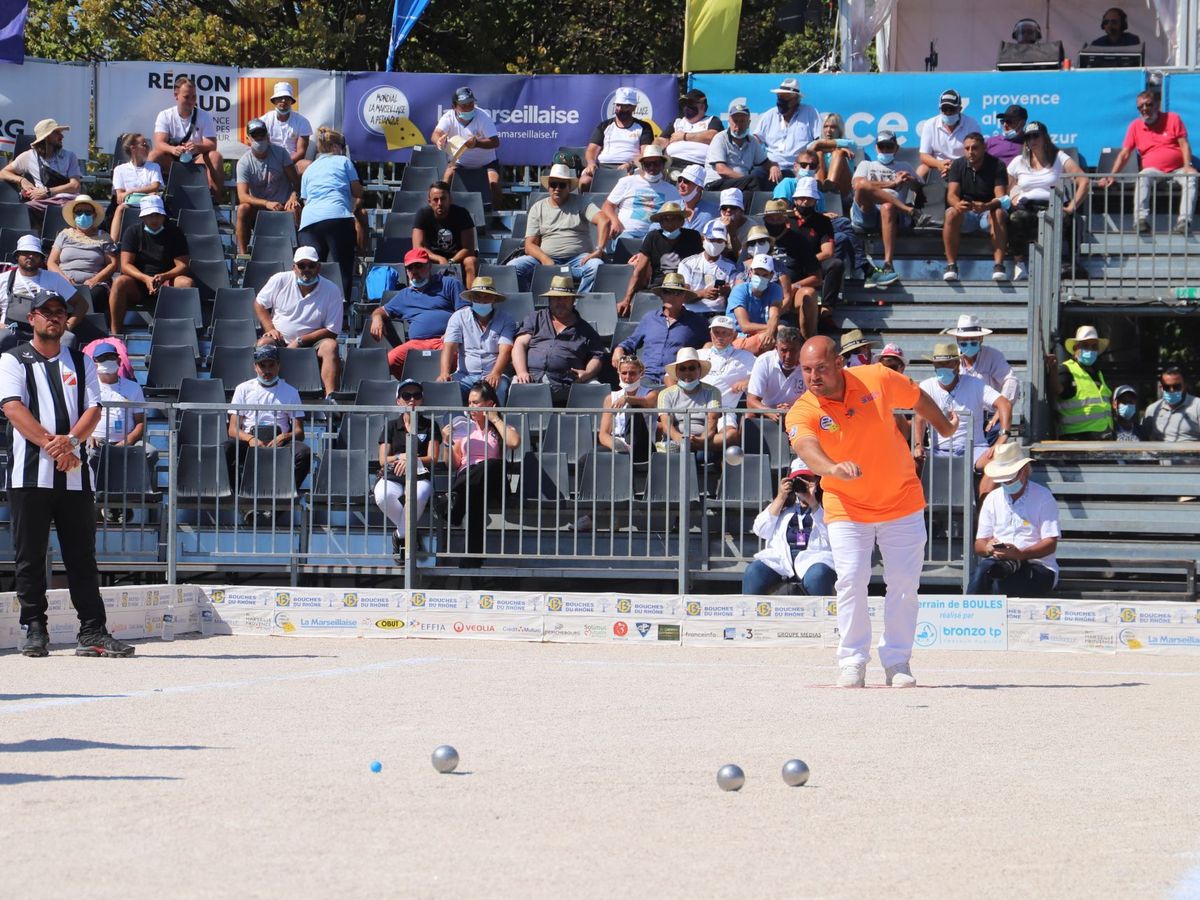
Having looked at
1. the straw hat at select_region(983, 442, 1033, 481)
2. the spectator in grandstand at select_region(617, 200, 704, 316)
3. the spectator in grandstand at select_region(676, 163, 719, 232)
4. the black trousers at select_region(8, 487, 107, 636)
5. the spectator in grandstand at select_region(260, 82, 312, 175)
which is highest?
the spectator in grandstand at select_region(260, 82, 312, 175)

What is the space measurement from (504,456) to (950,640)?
12.0ft

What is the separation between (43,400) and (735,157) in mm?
9734

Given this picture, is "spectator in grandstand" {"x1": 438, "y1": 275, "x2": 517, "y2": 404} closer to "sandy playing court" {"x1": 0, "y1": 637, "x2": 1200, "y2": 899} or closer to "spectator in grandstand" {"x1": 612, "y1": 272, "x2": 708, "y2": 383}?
"spectator in grandstand" {"x1": 612, "y1": 272, "x2": 708, "y2": 383}

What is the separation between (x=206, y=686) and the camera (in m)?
9.41

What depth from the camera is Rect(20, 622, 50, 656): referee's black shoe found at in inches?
440

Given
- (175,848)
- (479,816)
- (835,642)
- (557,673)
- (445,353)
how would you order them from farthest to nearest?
1. (445,353)
2. (835,642)
3. (557,673)
4. (479,816)
5. (175,848)

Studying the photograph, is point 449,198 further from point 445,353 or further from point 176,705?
point 176,705

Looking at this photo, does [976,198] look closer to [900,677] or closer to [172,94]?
[900,677]

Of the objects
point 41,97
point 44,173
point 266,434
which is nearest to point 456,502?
point 266,434

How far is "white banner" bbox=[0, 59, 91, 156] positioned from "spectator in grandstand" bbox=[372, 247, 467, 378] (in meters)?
5.41

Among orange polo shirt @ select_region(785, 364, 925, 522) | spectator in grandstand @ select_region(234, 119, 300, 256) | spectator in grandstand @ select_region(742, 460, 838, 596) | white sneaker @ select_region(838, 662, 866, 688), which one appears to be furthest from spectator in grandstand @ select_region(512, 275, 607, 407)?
white sneaker @ select_region(838, 662, 866, 688)

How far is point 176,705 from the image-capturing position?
27.4 ft

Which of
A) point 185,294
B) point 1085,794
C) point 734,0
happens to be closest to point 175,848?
point 1085,794

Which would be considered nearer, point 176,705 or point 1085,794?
point 1085,794
